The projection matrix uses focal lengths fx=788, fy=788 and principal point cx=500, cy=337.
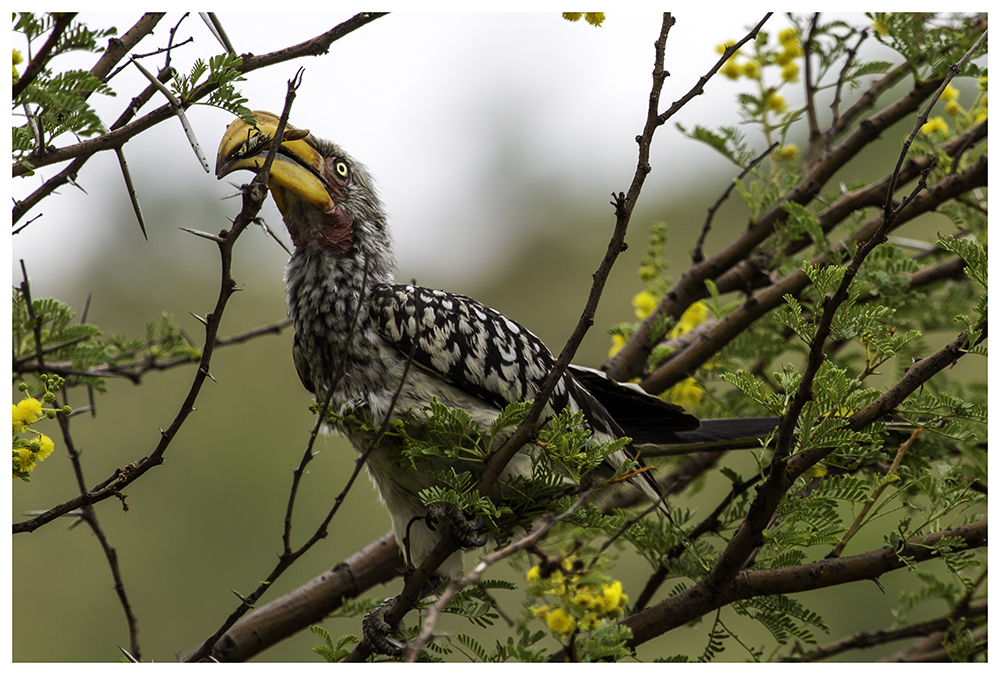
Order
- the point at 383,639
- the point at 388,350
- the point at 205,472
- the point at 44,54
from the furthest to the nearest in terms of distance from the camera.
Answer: the point at 205,472
the point at 388,350
the point at 383,639
the point at 44,54

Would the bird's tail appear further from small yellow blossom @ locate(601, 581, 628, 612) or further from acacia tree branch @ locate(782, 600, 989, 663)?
small yellow blossom @ locate(601, 581, 628, 612)

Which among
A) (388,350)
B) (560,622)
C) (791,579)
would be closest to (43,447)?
(388,350)

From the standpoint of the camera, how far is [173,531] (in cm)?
837

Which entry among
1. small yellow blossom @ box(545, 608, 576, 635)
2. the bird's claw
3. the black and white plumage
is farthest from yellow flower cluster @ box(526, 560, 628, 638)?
the black and white plumage

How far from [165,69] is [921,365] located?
1.62 meters

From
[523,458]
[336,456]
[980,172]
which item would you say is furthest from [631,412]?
[336,456]

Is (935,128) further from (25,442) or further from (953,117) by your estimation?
(25,442)

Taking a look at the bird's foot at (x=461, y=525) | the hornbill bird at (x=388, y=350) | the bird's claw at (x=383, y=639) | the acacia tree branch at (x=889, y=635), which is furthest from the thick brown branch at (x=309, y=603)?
the acacia tree branch at (x=889, y=635)

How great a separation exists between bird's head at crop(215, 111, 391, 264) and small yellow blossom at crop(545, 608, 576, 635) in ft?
4.37

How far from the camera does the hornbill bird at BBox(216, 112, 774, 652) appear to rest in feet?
7.22

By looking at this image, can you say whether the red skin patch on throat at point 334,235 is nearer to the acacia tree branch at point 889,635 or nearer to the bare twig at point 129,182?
the bare twig at point 129,182

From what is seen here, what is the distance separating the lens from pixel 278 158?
241 centimetres

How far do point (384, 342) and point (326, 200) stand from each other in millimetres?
559

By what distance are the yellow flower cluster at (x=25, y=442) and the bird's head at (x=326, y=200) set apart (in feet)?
3.41
